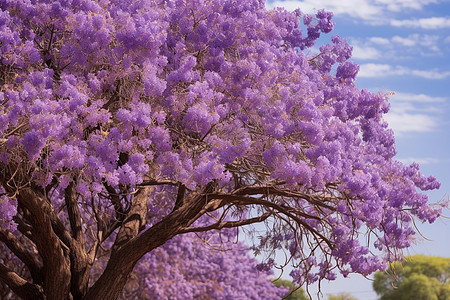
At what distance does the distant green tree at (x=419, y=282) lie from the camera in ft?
112

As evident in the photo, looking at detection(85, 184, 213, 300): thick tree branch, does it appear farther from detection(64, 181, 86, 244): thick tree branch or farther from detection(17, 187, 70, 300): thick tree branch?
detection(64, 181, 86, 244): thick tree branch

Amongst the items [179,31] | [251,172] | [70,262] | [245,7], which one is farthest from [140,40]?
[70,262]

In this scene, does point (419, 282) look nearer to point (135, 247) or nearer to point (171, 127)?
point (135, 247)

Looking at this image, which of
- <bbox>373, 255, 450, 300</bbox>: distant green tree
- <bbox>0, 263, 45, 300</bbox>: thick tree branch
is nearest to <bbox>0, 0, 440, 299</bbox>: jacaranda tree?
<bbox>0, 263, 45, 300</bbox>: thick tree branch

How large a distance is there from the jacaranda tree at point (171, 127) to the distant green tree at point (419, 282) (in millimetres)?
24272

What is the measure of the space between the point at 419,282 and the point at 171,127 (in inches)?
1126

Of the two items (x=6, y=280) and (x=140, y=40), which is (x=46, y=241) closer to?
(x=6, y=280)

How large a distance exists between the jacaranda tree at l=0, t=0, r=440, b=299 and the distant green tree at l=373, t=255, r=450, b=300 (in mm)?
24272

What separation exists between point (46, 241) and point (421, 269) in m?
29.2

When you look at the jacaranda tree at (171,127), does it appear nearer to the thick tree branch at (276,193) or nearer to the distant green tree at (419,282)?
the thick tree branch at (276,193)

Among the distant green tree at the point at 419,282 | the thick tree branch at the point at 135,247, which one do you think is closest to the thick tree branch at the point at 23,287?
the thick tree branch at the point at 135,247

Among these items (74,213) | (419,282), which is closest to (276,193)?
(74,213)

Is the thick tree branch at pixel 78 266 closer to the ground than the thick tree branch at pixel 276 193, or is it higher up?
closer to the ground

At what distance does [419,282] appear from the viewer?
34125mm
